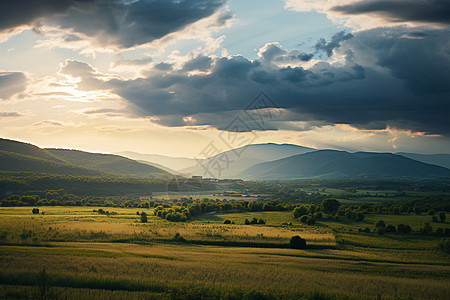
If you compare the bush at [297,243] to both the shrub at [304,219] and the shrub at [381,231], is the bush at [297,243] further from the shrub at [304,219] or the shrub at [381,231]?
the shrub at [304,219]

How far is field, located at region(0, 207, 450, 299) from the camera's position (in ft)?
85.9

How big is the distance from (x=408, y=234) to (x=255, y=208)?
69998 millimetres

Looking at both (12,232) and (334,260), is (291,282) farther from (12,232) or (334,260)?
(12,232)

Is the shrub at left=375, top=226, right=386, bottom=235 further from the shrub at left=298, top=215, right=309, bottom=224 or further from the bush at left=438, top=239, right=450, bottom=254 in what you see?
the shrub at left=298, top=215, right=309, bottom=224

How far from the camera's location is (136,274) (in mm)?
32406

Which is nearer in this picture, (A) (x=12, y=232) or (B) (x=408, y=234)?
(A) (x=12, y=232)

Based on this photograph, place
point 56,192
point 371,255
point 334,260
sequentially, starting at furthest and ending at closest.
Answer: point 56,192, point 371,255, point 334,260

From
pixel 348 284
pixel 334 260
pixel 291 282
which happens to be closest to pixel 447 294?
pixel 348 284

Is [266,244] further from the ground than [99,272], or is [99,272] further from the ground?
[99,272]

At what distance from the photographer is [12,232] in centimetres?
5859

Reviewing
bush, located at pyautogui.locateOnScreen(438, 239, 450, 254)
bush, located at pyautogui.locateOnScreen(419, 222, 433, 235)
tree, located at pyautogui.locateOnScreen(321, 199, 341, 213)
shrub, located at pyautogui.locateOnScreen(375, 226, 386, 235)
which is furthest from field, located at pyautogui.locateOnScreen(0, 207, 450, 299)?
tree, located at pyautogui.locateOnScreen(321, 199, 341, 213)

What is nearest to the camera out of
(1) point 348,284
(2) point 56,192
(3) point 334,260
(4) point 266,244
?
(1) point 348,284

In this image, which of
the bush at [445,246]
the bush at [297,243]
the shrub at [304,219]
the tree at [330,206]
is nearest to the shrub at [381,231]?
the bush at [445,246]

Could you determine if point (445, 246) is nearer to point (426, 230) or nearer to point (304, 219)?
point (426, 230)
